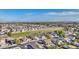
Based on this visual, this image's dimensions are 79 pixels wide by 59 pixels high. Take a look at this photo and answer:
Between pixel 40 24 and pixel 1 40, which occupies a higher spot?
pixel 40 24
